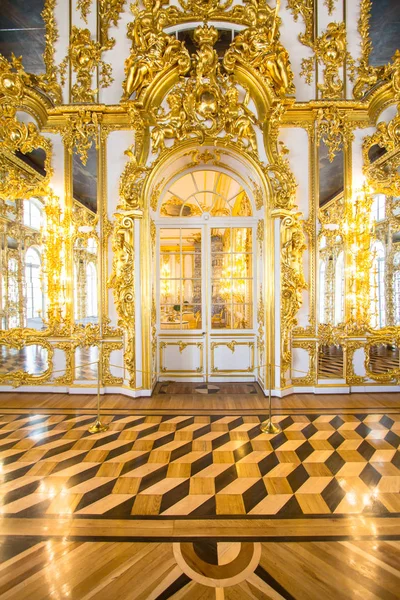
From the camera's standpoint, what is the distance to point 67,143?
525cm

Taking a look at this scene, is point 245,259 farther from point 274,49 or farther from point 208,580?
point 208,580

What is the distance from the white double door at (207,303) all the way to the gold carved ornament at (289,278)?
780 mm

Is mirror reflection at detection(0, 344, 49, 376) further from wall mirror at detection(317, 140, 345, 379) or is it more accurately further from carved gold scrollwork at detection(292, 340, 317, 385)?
wall mirror at detection(317, 140, 345, 379)

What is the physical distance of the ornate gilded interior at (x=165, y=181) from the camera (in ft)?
16.5

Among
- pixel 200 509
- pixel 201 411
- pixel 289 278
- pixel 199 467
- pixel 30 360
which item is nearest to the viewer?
pixel 200 509

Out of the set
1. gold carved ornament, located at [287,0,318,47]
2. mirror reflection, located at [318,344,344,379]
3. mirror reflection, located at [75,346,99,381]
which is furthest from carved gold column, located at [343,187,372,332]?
mirror reflection, located at [75,346,99,381]

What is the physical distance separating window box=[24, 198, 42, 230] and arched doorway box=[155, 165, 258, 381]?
1.99 meters

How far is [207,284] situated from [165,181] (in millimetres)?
1940

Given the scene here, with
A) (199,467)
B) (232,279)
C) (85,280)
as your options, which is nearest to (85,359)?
(85,280)

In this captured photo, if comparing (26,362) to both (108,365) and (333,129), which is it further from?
(333,129)

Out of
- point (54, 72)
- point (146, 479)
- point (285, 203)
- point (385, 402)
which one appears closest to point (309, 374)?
point (385, 402)

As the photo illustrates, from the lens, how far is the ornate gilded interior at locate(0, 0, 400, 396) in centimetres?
504

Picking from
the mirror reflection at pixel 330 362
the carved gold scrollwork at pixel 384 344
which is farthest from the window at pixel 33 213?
the carved gold scrollwork at pixel 384 344

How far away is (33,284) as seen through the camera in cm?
532
